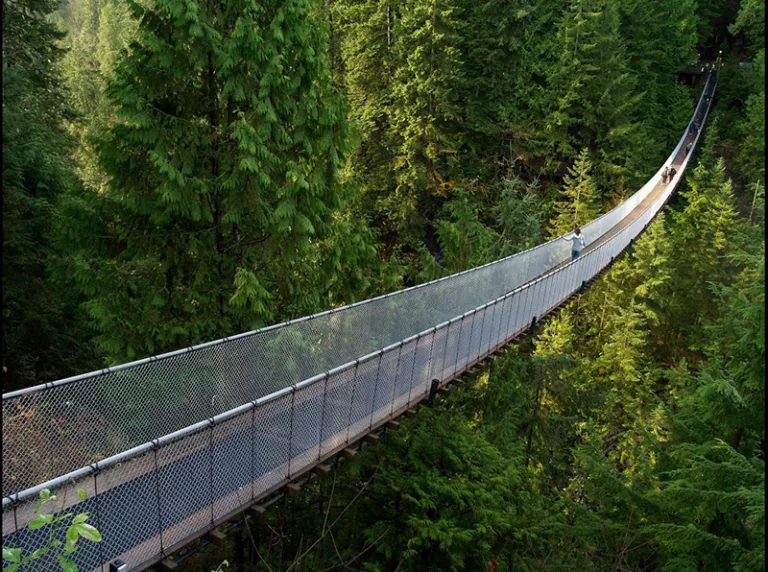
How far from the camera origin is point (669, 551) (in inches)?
266

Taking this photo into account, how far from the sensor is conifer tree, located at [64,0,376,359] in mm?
6355

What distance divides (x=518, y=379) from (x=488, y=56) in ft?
42.5

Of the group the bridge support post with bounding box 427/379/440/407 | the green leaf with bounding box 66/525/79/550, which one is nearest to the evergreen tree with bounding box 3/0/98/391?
the bridge support post with bounding box 427/379/440/407

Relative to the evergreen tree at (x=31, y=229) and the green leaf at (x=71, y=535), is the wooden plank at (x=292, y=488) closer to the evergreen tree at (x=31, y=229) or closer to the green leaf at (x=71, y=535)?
the green leaf at (x=71, y=535)

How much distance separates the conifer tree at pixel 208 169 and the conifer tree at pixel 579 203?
1448cm

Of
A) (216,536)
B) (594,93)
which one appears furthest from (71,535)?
A: (594,93)

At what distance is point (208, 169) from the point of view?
275 inches

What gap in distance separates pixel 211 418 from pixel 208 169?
3.40 meters

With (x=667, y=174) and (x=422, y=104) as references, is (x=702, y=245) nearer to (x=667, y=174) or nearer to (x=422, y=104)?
(x=667, y=174)

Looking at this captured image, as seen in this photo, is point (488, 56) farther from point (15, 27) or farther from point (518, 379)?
point (15, 27)

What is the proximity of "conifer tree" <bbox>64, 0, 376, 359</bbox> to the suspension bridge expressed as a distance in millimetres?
989

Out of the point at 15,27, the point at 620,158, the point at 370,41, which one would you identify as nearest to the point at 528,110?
the point at 620,158

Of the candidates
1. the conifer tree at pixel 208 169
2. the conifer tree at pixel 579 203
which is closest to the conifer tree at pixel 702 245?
the conifer tree at pixel 579 203

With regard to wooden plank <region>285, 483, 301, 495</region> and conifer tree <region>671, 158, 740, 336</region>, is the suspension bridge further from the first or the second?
conifer tree <region>671, 158, 740, 336</region>
